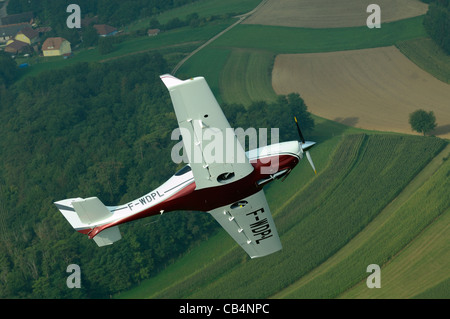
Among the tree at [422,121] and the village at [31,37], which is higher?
the tree at [422,121]

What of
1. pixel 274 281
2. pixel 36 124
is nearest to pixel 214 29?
pixel 36 124

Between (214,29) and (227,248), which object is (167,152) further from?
(214,29)

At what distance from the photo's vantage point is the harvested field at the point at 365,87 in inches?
2253

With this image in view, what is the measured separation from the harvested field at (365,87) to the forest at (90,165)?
418 cm

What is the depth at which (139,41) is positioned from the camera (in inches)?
3206

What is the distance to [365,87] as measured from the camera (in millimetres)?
63031

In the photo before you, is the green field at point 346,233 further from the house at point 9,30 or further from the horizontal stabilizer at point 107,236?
the house at point 9,30

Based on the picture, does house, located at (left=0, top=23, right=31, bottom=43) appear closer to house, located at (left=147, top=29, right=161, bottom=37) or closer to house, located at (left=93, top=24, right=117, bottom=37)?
house, located at (left=93, top=24, right=117, bottom=37)

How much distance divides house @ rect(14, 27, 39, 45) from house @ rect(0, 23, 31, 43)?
2283 mm

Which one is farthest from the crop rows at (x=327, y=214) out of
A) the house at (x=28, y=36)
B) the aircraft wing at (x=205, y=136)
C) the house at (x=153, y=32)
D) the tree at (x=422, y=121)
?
the house at (x=28, y=36)

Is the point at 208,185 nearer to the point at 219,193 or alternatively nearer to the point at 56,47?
the point at 219,193

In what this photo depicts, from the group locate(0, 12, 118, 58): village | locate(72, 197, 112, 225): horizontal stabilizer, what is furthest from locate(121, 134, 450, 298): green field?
locate(0, 12, 118, 58): village

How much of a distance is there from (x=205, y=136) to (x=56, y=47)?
215ft

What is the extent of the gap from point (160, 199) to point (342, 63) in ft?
152
